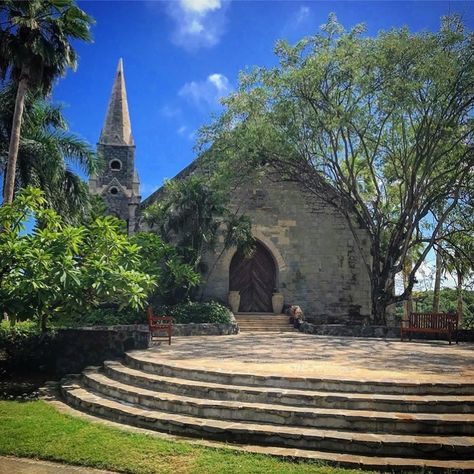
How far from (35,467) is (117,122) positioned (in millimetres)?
30836

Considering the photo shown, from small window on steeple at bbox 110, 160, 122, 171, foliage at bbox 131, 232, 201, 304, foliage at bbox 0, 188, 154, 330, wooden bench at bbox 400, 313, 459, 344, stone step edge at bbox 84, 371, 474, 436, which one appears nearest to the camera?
stone step edge at bbox 84, 371, 474, 436

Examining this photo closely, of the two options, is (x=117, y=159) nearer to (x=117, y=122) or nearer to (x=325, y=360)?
(x=117, y=122)

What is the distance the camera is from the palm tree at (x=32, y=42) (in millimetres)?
11039

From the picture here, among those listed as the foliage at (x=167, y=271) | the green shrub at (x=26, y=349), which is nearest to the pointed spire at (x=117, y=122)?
the foliage at (x=167, y=271)

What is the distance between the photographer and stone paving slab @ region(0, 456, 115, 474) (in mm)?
4445

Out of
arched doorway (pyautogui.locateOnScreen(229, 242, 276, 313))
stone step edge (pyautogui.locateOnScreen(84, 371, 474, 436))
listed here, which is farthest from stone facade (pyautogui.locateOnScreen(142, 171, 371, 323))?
stone step edge (pyautogui.locateOnScreen(84, 371, 474, 436))

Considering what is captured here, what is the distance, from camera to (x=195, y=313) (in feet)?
49.8

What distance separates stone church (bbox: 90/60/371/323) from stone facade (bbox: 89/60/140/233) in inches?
494

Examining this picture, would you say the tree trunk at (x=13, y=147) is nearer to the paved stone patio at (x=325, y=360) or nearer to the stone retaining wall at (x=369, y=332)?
the paved stone patio at (x=325, y=360)

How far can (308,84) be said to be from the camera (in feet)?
47.8

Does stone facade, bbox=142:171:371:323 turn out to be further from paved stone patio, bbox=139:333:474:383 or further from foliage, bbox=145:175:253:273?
paved stone patio, bbox=139:333:474:383

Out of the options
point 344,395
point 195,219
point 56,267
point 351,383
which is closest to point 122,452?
point 344,395

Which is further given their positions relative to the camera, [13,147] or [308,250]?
[308,250]

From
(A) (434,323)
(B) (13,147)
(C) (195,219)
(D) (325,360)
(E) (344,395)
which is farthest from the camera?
(C) (195,219)
